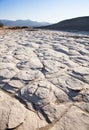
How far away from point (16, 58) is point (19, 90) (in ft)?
5.50

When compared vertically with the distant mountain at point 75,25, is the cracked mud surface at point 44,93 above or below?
below

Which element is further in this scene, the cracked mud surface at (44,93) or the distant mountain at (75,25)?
the distant mountain at (75,25)

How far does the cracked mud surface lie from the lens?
2170 millimetres

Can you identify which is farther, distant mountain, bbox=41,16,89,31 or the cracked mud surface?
distant mountain, bbox=41,16,89,31

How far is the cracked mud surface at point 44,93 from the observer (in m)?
2.17

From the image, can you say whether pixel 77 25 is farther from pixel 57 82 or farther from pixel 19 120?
pixel 19 120

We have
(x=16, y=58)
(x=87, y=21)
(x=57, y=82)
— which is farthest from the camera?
(x=87, y=21)

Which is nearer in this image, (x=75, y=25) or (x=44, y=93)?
(x=44, y=93)

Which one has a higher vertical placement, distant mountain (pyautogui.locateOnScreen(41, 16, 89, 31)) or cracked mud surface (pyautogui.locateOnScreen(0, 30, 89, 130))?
distant mountain (pyautogui.locateOnScreen(41, 16, 89, 31))

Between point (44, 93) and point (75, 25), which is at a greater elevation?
point (75, 25)

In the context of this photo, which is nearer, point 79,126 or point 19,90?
point 79,126

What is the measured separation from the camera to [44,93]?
2.73 meters

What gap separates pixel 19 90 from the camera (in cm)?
287

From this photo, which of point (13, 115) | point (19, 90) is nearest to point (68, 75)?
point (19, 90)
